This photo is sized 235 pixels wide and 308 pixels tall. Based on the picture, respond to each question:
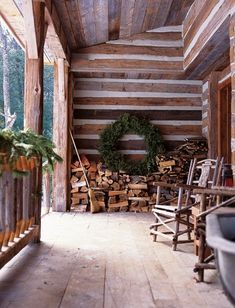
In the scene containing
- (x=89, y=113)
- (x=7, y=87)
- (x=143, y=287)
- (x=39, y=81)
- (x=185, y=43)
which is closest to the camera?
(x=143, y=287)

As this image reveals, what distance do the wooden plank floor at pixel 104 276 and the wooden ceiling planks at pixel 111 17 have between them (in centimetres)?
307

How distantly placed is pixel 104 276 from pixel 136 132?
5043 millimetres

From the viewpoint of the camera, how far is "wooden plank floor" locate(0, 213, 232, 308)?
8.23ft

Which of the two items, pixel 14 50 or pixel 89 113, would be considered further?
pixel 14 50

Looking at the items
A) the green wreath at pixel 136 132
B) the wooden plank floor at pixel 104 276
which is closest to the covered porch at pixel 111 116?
the wooden plank floor at pixel 104 276

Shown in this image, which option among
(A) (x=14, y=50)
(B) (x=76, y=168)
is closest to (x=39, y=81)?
A: (B) (x=76, y=168)

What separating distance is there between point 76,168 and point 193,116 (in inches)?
104

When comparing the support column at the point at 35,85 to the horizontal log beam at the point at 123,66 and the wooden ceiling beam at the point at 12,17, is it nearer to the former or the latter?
the wooden ceiling beam at the point at 12,17

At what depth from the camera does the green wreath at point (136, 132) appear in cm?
770

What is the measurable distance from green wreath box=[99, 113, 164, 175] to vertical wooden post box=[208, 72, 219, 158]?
3.32 ft

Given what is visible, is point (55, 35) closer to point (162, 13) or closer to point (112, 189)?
point (162, 13)

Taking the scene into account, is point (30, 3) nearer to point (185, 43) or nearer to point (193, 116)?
point (185, 43)

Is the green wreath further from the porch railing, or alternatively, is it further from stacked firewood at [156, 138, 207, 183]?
the porch railing

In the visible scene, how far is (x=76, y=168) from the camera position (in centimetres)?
759
